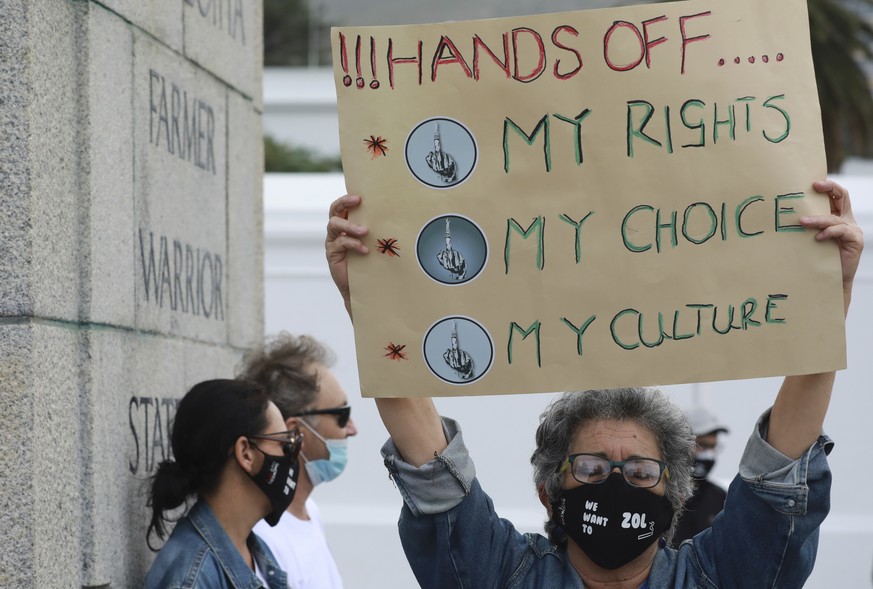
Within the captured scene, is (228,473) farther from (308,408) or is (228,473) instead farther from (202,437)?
(308,408)

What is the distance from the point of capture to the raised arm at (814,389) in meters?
2.49

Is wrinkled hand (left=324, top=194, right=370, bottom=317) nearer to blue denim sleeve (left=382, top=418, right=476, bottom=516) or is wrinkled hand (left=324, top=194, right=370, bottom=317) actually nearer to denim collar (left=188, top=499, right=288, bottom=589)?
blue denim sleeve (left=382, top=418, right=476, bottom=516)

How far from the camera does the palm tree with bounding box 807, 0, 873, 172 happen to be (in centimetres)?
1652

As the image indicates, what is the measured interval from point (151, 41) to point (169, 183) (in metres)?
0.45

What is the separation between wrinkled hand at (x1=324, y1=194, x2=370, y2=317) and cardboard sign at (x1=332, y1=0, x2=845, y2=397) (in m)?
0.03

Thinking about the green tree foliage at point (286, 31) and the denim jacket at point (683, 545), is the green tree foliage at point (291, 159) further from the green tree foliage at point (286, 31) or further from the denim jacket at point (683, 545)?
the denim jacket at point (683, 545)

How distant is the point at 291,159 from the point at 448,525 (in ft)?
67.5

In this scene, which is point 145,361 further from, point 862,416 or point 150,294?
point 862,416

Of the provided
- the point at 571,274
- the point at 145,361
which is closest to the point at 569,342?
the point at 571,274

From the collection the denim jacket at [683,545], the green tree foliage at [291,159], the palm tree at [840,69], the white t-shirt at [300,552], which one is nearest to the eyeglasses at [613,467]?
the denim jacket at [683,545]

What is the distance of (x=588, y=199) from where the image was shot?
2580 millimetres

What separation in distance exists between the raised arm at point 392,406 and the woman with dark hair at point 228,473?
848mm

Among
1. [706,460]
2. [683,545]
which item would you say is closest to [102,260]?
[683,545]

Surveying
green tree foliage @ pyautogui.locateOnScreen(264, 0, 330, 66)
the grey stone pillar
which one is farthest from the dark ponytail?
green tree foliage @ pyautogui.locateOnScreen(264, 0, 330, 66)
